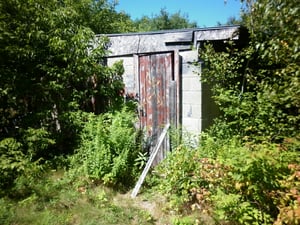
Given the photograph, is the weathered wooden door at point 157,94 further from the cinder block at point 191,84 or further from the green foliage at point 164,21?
the green foliage at point 164,21

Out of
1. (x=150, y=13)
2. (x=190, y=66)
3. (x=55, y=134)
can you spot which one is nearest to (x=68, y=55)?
(x=55, y=134)

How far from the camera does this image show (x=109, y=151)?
4.33 m

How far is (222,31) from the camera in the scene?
427 cm

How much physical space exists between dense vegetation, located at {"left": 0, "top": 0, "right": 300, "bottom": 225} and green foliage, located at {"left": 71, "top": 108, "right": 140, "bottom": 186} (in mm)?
16

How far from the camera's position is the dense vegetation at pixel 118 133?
114 inches

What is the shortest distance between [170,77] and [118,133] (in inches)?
47.9

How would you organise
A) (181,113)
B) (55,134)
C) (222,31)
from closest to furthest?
(222,31) → (181,113) → (55,134)

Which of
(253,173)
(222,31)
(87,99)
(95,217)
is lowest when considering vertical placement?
(95,217)

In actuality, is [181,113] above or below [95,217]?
above

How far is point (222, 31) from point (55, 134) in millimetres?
3434

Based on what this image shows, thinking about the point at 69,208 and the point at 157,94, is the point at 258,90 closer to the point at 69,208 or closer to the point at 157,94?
the point at 157,94

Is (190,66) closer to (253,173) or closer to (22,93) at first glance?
(253,173)

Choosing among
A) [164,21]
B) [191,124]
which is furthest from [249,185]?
[164,21]

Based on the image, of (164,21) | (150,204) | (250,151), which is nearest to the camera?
(250,151)
